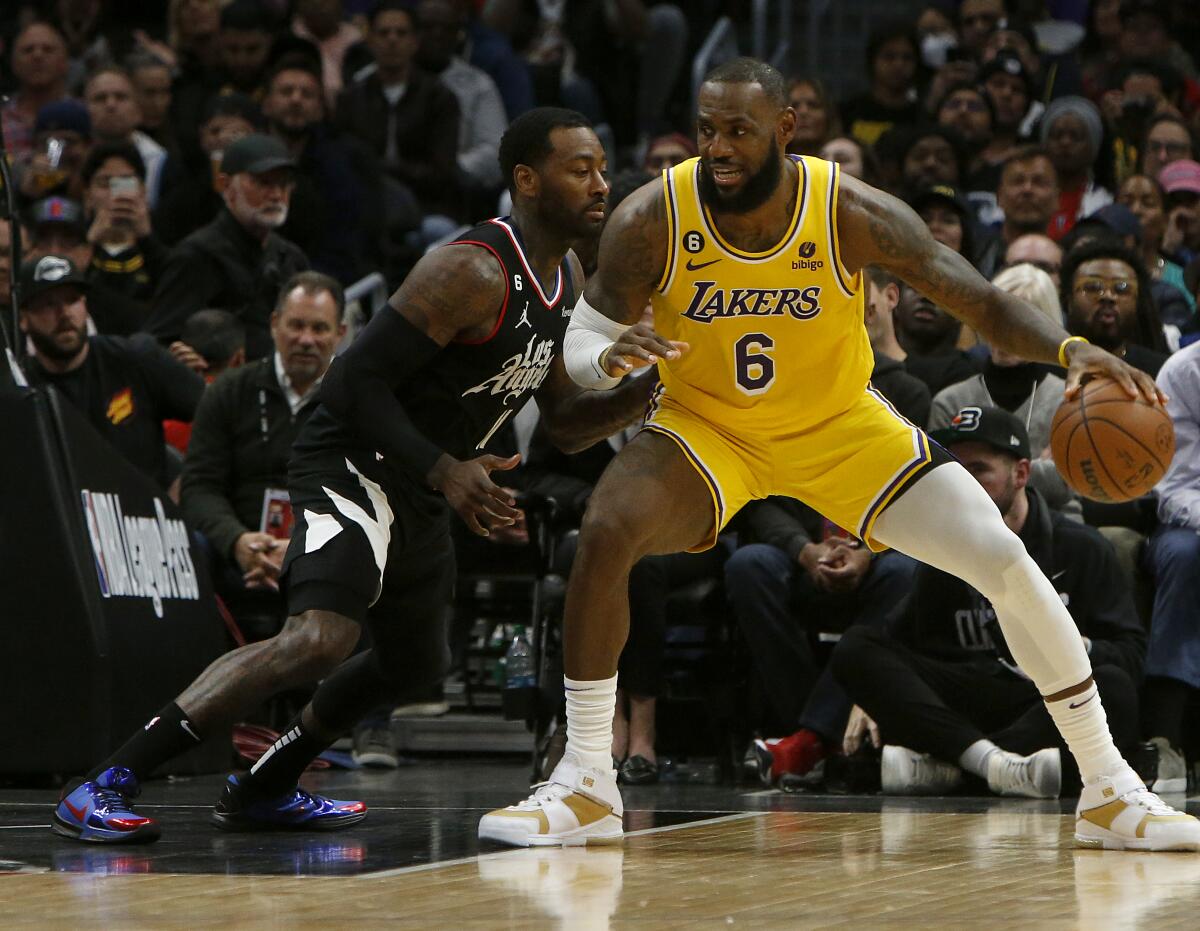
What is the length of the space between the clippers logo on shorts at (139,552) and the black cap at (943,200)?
12.9ft

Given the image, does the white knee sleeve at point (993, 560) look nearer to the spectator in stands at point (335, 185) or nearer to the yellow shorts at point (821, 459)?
the yellow shorts at point (821, 459)

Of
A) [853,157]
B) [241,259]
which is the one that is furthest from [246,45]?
[853,157]

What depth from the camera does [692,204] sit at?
17.5ft

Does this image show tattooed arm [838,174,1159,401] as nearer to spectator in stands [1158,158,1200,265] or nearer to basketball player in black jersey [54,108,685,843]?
basketball player in black jersey [54,108,685,843]

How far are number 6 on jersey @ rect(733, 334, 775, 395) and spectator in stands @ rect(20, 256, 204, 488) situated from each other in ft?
13.2

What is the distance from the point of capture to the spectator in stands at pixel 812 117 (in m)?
10.8

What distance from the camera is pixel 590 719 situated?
17.7ft

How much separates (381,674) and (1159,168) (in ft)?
23.1

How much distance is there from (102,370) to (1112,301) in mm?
4515

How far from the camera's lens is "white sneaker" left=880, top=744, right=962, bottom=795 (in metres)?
7.29

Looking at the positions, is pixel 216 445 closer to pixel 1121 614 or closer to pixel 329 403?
pixel 329 403

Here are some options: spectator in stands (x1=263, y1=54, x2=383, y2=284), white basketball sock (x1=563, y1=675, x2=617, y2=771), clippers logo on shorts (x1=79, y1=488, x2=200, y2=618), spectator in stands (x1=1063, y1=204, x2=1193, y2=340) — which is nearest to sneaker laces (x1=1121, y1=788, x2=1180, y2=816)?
white basketball sock (x1=563, y1=675, x2=617, y2=771)

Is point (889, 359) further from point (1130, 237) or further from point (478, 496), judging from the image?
point (478, 496)

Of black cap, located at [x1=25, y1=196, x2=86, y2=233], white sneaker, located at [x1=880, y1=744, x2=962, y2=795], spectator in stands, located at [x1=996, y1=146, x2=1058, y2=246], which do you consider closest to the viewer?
white sneaker, located at [x1=880, y1=744, x2=962, y2=795]
